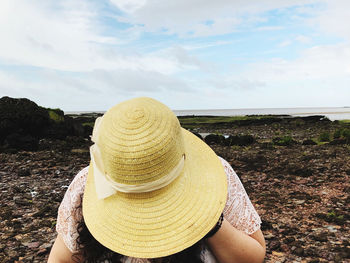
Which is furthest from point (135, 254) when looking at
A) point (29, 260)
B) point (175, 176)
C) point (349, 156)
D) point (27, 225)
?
point (349, 156)

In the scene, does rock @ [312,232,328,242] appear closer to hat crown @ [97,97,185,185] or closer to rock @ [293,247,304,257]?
rock @ [293,247,304,257]

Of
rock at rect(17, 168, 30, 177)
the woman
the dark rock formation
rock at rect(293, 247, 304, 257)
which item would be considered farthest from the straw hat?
the dark rock formation

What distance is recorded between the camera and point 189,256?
2018 mm

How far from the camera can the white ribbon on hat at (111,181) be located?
1.68 meters

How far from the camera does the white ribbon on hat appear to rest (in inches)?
66.0

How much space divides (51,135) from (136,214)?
15409 millimetres

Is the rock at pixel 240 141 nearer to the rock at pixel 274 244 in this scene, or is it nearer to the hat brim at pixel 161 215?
the rock at pixel 274 244

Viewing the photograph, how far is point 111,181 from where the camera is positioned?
5.71ft

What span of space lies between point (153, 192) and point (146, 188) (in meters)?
0.07

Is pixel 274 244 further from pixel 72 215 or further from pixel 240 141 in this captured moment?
pixel 240 141

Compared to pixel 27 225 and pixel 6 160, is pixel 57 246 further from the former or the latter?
pixel 6 160

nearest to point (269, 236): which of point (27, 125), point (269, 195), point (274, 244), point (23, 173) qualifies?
point (274, 244)

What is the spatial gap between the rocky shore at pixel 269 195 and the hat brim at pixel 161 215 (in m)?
2.68

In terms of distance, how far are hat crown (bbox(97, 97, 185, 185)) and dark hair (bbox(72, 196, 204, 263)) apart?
581 mm
